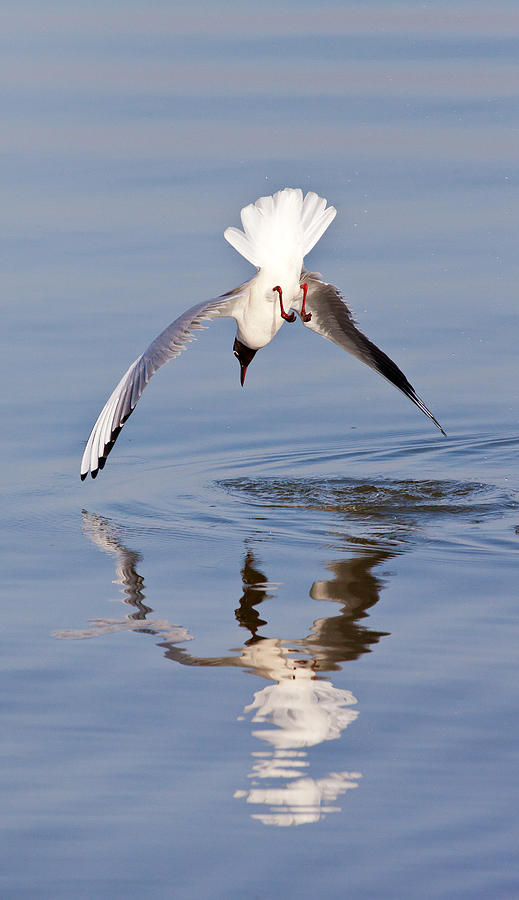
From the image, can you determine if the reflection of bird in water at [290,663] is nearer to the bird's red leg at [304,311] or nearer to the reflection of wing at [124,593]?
the reflection of wing at [124,593]

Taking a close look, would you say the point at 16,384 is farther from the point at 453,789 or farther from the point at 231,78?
the point at 231,78

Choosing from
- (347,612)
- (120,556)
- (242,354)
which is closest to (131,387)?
(120,556)

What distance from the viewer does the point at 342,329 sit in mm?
7980

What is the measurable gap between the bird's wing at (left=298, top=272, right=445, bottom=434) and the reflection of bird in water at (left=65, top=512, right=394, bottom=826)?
1718 millimetres

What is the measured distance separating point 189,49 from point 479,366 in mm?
8874

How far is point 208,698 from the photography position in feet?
15.2

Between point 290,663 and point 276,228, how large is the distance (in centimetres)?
301

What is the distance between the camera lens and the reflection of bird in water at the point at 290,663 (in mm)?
4039

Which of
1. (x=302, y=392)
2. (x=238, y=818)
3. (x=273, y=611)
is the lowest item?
(x=238, y=818)

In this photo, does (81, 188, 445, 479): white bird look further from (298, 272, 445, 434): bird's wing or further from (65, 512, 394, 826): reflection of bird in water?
(65, 512, 394, 826): reflection of bird in water

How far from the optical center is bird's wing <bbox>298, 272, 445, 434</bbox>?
7.66m

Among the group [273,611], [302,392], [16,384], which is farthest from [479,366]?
[273,611]

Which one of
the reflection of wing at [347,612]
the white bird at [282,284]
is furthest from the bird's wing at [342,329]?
the reflection of wing at [347,612]

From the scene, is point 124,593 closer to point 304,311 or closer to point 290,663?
point 290,663
